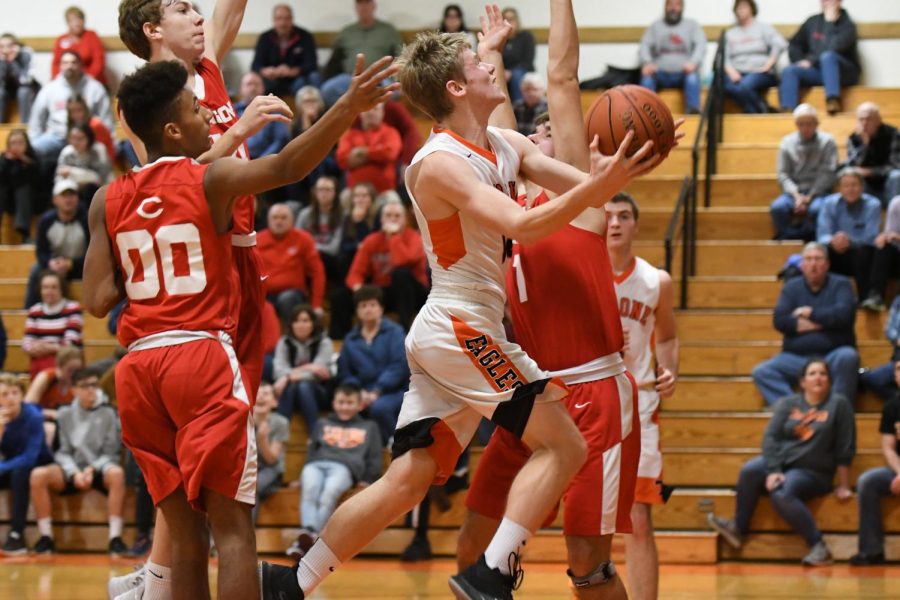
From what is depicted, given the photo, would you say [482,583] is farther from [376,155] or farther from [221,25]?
[376,155]

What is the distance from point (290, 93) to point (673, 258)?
517 cm

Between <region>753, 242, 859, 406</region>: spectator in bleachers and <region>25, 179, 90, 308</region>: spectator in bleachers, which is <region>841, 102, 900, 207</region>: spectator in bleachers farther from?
<region>25, 179, 90, 308</region>: spectator in bleachers

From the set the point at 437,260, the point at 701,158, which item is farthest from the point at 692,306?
the point at 437,260

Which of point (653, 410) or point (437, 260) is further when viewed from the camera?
point (653, 410)

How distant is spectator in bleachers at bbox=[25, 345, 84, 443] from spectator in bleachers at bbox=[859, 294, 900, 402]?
6.20m

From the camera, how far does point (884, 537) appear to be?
9008 millimetres

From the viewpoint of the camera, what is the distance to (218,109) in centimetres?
541

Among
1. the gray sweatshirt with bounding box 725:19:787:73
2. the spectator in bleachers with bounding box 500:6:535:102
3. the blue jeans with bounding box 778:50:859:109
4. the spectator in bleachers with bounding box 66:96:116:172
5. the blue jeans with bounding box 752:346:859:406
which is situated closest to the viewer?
the blue jeans with bounding box 752:346:859:406

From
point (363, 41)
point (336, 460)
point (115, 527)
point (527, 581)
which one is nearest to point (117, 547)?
point (115, 527)

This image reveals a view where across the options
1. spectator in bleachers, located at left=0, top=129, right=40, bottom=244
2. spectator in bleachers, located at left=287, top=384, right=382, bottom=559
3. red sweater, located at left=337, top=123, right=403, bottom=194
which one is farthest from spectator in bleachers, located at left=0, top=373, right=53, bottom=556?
spectator in bleachers, located at left=0, top=129, right=40, bottom=244

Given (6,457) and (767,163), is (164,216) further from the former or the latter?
(767,163)

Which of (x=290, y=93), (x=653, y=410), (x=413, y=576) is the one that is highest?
(x=290, y=93)

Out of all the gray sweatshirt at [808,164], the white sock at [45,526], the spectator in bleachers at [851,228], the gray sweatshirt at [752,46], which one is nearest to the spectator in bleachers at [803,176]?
the gray sweatshirt at [808,164]

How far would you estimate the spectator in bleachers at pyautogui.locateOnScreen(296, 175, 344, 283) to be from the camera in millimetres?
11883
